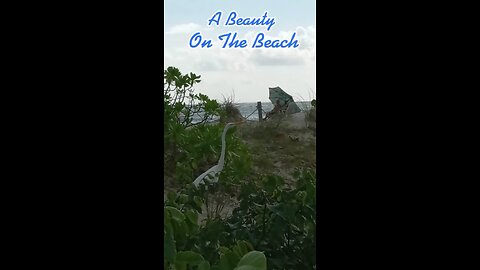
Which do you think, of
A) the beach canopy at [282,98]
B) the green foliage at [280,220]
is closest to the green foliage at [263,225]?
the green foliage at [280,220]

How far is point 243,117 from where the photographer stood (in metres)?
1.21

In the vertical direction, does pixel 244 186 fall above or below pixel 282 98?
below

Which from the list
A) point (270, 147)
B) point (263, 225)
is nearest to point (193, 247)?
point (263, 225)

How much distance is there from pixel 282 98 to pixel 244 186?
23 cm

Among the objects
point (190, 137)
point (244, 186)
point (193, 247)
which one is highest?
point (190, 137)

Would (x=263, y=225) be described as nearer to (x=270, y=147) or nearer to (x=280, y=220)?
(x=280, y=220)

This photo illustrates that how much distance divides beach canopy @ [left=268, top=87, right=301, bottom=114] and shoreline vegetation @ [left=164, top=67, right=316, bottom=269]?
22 millimetres

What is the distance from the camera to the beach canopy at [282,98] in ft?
3.90

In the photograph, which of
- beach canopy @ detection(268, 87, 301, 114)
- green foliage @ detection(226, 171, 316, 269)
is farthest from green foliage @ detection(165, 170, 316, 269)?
beach canopy @ detection(268, 87, 301, 114)

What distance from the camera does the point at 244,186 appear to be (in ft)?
4.01

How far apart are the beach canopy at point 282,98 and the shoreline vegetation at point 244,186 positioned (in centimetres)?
2

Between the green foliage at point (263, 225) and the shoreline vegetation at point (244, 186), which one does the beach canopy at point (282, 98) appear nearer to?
the shoreline vegetation at point (244, 186)
